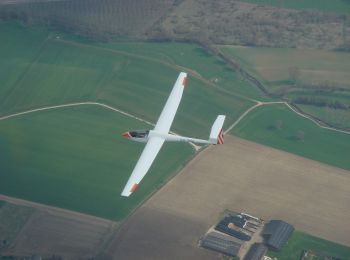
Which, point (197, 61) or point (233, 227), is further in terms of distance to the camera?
point (197, 61)

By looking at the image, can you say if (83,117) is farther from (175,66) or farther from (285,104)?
(285,104)

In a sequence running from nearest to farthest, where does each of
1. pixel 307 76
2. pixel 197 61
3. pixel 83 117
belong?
pixel 83 117
pixel 307 76
pixel 197 61

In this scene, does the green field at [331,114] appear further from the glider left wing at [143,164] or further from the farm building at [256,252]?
the glider left wing at [143,164]

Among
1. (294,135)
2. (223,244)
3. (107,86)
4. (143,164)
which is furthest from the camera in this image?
(107,86)

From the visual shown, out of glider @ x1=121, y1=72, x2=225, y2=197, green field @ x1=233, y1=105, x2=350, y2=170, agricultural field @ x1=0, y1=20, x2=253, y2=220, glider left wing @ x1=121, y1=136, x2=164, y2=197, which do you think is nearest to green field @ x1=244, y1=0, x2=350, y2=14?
agricultural field @ x1=0, y1=20, x2=253, y2=220

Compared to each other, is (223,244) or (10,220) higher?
(223,244)

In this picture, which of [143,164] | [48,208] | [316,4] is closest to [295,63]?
[316,4]

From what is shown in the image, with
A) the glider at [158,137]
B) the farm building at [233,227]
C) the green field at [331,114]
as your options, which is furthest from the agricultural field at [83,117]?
the farm building at [233,227]

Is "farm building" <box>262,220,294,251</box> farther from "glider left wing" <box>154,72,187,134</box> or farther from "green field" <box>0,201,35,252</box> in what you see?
"green field" <box>0,201,35,252</box>

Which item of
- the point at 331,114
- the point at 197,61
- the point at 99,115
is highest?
the point at 331,114
